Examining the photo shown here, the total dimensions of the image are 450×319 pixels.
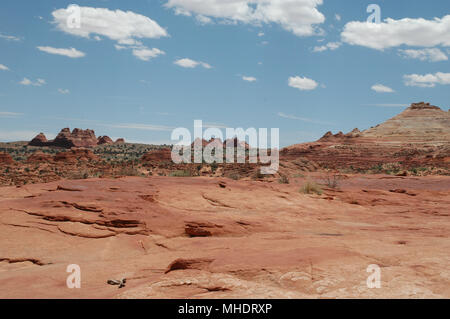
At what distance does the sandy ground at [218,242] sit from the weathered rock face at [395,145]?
1286 inches

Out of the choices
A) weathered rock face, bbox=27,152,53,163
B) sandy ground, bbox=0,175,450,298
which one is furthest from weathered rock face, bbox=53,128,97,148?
sandy ground, bbox=0,175,450,298

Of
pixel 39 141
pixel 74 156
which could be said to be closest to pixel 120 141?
pixel 39 141

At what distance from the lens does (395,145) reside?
55125 mm

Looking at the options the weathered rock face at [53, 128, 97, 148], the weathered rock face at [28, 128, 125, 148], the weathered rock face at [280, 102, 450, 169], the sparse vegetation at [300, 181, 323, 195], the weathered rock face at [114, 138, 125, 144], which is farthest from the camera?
the weathered rock face at [114, 138, 125, 144]

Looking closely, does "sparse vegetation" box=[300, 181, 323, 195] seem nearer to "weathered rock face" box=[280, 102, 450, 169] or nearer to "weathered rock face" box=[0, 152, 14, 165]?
"weathered rock face" box=[280, 102, 450, 169]

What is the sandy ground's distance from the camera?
3.97m

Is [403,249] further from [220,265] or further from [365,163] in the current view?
[365,163]

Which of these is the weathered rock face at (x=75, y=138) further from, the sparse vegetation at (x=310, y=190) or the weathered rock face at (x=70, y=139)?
the sparse vegetation at (x=310, y=190)

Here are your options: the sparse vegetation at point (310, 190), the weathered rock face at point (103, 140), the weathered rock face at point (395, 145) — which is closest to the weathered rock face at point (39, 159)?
the sparse vegetation at point (310, 190)

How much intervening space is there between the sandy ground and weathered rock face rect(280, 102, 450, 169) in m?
32.7

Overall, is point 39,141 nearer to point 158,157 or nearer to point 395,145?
point 158,157

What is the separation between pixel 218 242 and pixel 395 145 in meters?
55.6

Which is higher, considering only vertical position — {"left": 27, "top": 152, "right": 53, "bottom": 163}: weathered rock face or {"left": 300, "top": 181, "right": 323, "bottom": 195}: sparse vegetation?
{"left": 27, "top": 152, "right": 53, "bottom": 163}: weathered rock face
